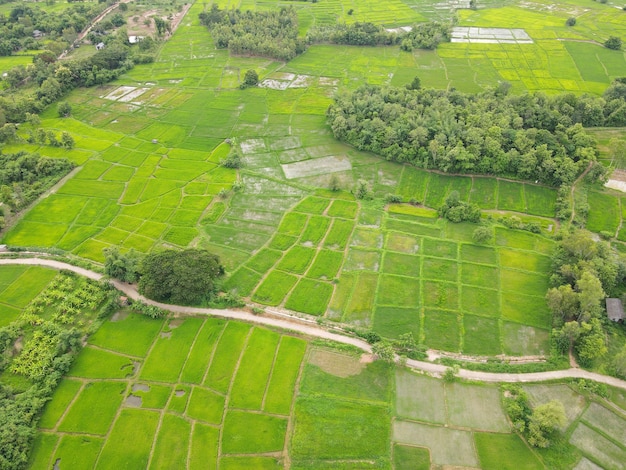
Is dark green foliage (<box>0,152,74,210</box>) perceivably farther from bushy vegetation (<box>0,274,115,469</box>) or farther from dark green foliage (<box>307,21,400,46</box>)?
dark green foliage (<box>307,21,400,46</box>)

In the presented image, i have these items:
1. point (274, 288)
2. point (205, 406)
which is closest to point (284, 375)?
point (205, 406)

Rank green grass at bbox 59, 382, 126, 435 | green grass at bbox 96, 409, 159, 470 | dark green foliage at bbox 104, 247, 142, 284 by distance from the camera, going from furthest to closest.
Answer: dark green foliage at bbox 104, 247, 142, 284
green grass at bbox 59, 382, 126, 435
green grass at bbox 96, 409, 159, 470

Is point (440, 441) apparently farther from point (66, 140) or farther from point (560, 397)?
point (66, 140)

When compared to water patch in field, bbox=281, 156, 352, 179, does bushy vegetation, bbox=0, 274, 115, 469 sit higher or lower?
lower

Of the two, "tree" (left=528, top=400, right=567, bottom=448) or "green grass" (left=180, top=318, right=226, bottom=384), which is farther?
"green grass" (left=180, top=318, right=226, bottom=384)

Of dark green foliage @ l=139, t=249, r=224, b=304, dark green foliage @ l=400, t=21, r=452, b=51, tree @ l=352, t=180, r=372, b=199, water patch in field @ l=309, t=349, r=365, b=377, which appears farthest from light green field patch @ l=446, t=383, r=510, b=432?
dark green foliage @ l=400, t=21, r=452, b=51

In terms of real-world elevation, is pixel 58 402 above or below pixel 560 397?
below

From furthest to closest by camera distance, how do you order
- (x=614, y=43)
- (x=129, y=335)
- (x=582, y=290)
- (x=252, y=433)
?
(x=614, y=43) → (x=129, y=335) → (x=582, y=290) → (x=252, y=433)
